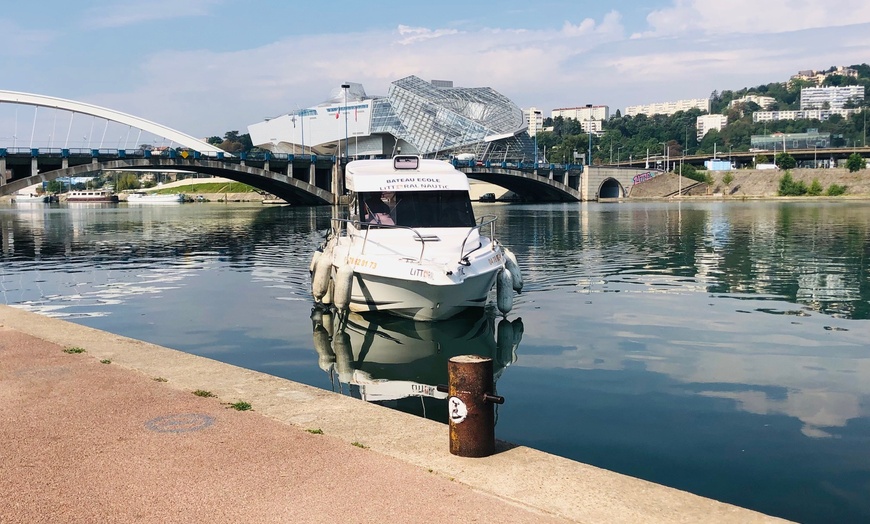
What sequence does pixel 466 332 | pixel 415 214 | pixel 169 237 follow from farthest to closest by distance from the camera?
1. pixel 169 237
2. pixel 415 214
3. pixel 466 332

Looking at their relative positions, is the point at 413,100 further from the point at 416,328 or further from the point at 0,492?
the point at 0,492

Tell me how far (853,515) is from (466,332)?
1210cm

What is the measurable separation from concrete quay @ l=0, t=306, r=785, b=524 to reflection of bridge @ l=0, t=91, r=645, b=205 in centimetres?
9299

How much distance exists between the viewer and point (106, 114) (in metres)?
127

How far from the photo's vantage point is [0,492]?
7293 mm

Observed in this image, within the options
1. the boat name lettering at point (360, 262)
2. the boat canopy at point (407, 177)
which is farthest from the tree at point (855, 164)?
the boat name lettering at point (360, 262)

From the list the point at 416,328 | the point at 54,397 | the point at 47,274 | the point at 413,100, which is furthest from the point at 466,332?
the point at 413,100

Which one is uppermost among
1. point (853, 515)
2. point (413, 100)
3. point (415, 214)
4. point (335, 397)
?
point (413, 100)

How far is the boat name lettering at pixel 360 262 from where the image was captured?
20195mm

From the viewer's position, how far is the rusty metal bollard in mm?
8414

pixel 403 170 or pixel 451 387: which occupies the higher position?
pixel 403 170

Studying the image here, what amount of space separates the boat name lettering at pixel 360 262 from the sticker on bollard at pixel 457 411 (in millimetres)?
11799

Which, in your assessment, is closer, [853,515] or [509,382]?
[853,515]

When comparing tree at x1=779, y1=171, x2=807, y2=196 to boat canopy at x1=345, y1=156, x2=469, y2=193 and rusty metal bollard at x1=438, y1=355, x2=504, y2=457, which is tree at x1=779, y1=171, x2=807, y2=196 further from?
rusty metal bollard at x1=438, y1=355, x2=504, y2=457
